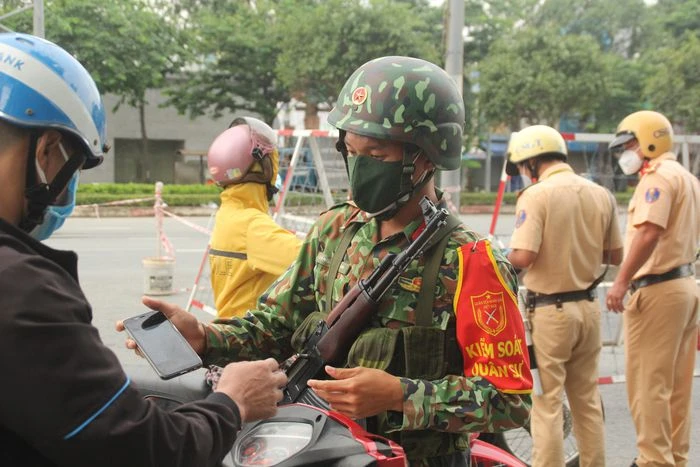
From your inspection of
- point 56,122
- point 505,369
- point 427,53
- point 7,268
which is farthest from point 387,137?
point 427,53

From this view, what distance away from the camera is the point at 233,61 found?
2852 centimetres

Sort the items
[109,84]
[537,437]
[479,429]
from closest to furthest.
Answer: [479,429] < [537,437] < [109,84]

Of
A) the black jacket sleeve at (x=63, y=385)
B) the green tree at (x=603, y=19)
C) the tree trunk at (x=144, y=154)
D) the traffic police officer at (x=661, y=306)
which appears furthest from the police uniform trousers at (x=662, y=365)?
the green tree at (x=603, y=19)

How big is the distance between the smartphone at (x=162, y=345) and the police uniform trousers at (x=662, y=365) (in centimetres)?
330

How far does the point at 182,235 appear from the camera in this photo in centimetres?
1684

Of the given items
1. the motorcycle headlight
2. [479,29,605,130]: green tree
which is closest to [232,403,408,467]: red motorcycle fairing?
the motorcycle headlight

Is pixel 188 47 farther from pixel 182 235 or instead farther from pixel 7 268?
pixel 7 268

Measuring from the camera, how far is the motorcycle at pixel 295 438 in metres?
1.73

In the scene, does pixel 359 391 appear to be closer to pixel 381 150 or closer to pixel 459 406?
pixel 459 406

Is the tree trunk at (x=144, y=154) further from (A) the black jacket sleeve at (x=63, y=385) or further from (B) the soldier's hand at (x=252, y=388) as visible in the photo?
(A) the black jacket sleeve at (x=63, y=385)

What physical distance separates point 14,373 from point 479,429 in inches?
45.3

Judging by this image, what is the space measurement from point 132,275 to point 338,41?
17081 millimetres

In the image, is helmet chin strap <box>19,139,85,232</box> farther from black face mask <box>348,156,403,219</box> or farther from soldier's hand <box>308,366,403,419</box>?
black face mask <box>348,156,403,219</box>

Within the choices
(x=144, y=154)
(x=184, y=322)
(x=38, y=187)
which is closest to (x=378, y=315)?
(x=184, y=322)
